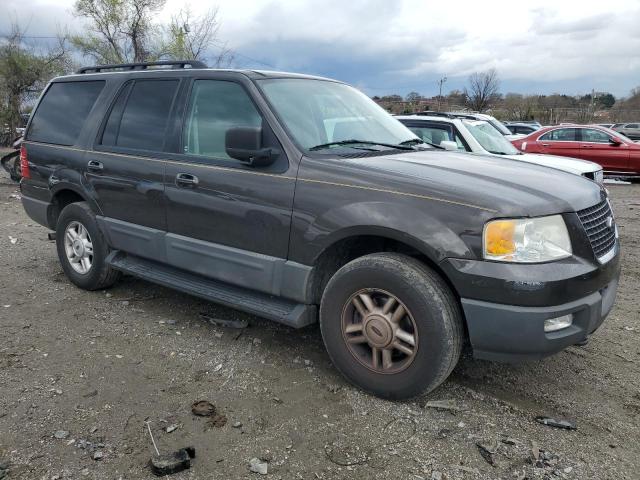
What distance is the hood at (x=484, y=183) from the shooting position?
281cm

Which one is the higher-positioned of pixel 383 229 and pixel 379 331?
pixel 383 229

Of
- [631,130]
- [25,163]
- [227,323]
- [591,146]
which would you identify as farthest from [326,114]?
[631,130]

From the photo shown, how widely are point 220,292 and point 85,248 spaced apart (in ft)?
6.22

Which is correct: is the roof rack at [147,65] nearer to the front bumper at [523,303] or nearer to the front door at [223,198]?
the front door at [223,198]

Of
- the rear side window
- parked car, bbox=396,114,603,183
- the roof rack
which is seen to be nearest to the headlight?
the roof rack

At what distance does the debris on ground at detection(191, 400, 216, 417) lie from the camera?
10.0 feet

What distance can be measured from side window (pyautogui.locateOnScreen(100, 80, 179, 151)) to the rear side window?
0.42 meters

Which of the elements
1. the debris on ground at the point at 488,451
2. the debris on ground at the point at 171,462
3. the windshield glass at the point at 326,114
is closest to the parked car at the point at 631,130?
the windshield glass at the point at 326,114

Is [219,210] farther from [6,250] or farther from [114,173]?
[6,250]

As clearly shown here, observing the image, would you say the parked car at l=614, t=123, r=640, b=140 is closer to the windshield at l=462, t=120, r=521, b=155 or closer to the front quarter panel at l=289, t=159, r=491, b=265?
the windshield at l=462, t=120, r=521, b=155

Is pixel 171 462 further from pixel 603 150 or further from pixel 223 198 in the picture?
pixel 603 150

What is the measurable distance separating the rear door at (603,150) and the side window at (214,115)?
13.3 m

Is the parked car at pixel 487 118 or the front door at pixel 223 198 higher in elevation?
the parked car at pixel 487 118

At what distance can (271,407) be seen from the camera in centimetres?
Result: 313
